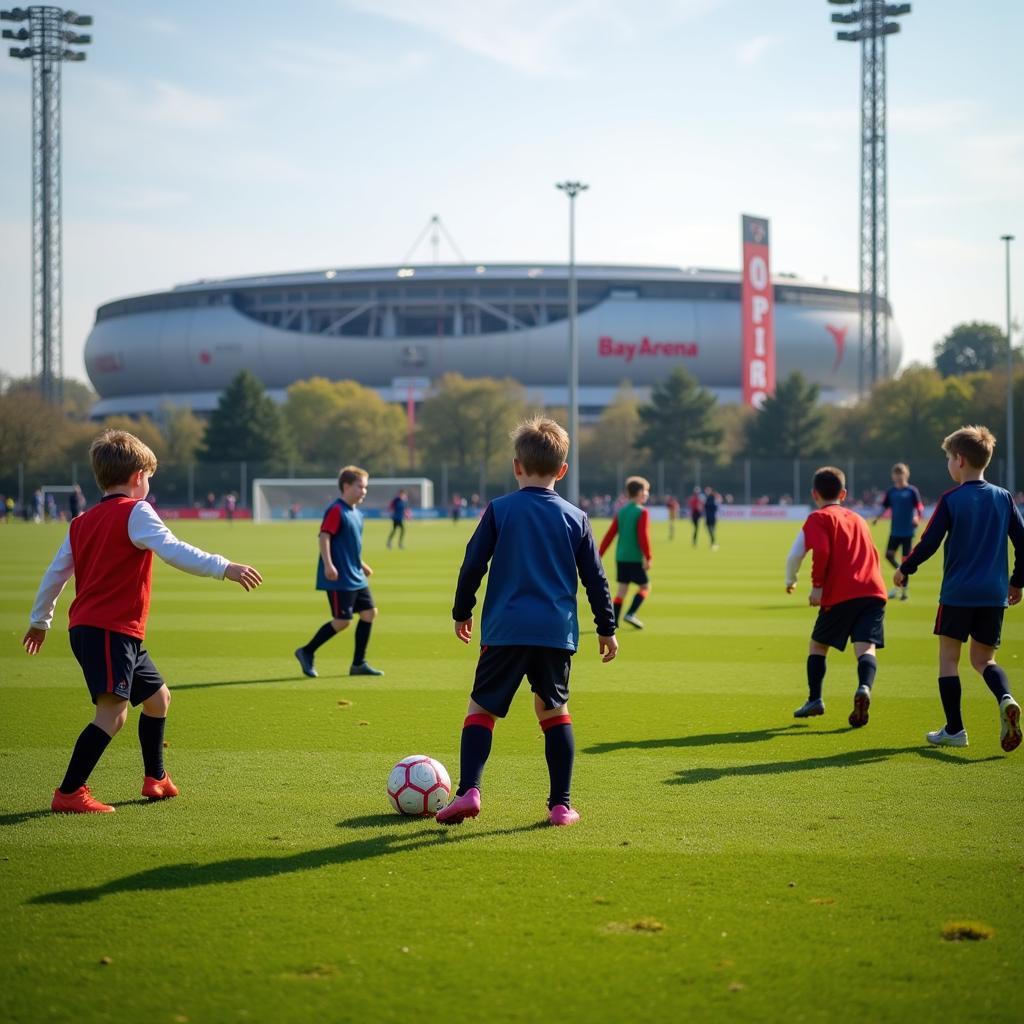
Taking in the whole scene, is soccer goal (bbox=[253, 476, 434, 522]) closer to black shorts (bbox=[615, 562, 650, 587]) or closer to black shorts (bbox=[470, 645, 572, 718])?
black shorts (bbox=[615, 562, 650, 587])

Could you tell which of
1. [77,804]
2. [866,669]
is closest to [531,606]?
[77,804]

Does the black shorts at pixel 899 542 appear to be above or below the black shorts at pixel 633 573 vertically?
above

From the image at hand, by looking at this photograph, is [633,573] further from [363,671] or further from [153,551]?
[153,551]

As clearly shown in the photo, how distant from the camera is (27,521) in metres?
67.0

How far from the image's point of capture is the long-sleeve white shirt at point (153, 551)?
235 inches

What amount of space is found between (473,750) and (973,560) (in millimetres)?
3616

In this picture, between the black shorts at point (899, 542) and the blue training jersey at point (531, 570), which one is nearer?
the blue training jersey at point (531, 570)

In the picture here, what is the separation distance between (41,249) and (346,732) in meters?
76.8

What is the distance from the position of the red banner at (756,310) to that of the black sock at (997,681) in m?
73.6

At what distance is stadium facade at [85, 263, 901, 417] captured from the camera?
11650 centimetres

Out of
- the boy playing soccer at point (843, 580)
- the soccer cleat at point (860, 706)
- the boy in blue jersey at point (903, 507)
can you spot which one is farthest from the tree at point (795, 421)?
the soccer cleat at point (860, 706)

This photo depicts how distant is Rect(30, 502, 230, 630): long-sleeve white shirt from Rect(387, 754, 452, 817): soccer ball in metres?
1.34

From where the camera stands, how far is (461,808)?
594 centimetres

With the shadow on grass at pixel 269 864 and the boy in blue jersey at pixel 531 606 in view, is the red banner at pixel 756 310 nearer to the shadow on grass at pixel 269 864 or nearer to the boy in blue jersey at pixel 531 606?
the boy in blue jersey at pixel 531 606
